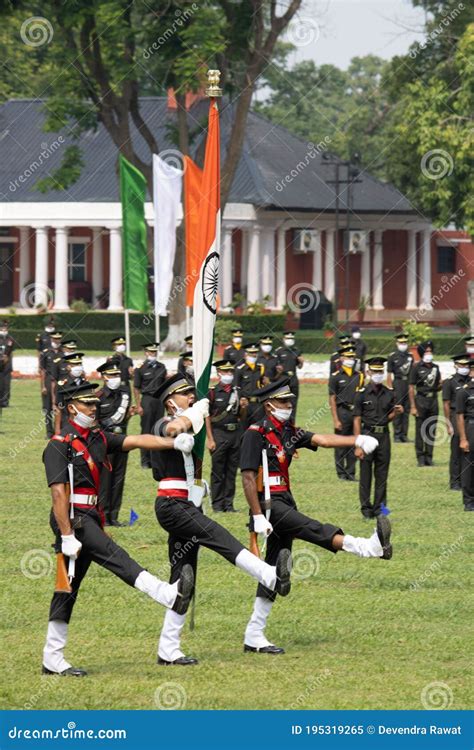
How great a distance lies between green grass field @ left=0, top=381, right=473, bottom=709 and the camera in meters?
10.5

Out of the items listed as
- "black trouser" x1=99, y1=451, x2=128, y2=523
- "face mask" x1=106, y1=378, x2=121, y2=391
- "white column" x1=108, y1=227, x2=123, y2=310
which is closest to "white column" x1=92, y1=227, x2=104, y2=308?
"white column" x1=108, y1=227, x2=123, y2=310

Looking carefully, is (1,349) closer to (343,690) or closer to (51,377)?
(51,377)

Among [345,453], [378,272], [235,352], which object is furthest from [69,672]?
[378,272]

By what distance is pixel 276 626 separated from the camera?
Answer: 1280 cm

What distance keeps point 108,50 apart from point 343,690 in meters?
36.7

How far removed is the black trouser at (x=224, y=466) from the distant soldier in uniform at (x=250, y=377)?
2.70 m

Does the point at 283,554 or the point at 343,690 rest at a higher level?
the point at 283,554

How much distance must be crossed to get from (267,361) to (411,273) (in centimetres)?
4588

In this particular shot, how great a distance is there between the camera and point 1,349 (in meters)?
31.0

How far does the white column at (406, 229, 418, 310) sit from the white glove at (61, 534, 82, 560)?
198ft

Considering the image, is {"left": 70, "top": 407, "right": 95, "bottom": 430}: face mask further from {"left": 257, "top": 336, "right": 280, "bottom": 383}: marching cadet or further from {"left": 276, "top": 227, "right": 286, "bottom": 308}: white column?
{"left": 276, "top": 227, "right": 286, "bottom": 308}: white column

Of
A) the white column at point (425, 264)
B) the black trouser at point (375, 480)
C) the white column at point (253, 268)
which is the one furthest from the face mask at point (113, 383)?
the white column at point (425, 264)

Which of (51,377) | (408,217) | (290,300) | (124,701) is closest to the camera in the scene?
(124,701)

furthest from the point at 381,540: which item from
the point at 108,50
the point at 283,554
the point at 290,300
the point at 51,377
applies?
the point at 290,300
